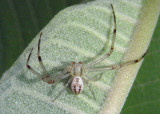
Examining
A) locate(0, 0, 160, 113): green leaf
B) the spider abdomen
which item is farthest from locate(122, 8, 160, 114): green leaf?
the spider abdomen

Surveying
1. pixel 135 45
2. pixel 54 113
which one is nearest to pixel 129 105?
pixel 135 45

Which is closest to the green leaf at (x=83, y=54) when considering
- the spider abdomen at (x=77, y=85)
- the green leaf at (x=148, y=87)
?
the spider abdomen at (x=77, y=85)

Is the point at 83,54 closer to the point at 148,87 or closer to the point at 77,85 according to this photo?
the point at 77,85

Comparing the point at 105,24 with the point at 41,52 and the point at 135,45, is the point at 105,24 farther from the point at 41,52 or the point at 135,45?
the point at 41,52

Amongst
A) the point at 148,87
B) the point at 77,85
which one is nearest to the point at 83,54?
the point at 77,85

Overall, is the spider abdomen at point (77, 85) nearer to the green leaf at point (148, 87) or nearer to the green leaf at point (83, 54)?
the green leaf at point (83, 54)

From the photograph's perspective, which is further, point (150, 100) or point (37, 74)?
point (150, 100)
